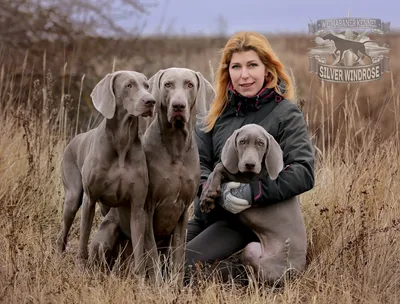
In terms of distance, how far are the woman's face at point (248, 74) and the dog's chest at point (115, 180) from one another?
3.12 feet

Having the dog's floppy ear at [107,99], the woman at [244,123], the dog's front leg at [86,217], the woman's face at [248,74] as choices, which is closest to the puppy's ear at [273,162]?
the woman at [244,123]

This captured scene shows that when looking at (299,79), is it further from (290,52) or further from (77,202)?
(77,202)

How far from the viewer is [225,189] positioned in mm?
4340

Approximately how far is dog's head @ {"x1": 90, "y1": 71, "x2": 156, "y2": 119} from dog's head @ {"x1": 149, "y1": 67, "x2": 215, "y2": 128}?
0.11 meters

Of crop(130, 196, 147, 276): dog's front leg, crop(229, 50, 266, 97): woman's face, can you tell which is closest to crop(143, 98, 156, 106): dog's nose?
crop(130, 196, 147, 276): dog's front leg

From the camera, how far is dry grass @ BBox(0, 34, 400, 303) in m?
3.92

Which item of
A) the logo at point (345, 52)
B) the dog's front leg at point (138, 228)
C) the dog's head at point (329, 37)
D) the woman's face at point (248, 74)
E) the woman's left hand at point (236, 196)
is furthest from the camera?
the dog's head at point (329, 37)

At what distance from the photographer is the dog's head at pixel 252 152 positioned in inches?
161

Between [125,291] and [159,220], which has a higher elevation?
[159,220]

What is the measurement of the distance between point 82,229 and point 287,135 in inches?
52.6

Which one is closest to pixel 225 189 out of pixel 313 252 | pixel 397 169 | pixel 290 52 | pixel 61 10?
pixel 313 252

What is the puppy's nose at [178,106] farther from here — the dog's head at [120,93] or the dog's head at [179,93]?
the dog's head at [120,93]

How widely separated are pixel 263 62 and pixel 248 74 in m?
0.16

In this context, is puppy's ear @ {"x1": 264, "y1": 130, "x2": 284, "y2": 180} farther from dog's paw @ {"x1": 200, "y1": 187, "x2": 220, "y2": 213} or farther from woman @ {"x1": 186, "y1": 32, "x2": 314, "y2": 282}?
dog's paw @ {"x1": 200, "y1": 187, "x2": 220, "y2": 213}
